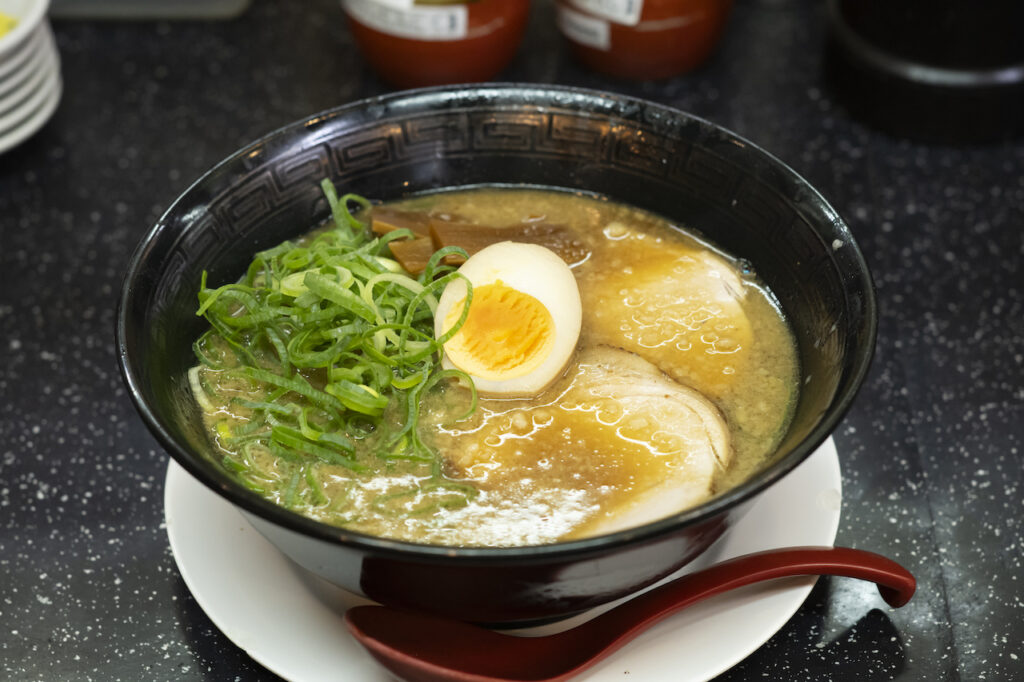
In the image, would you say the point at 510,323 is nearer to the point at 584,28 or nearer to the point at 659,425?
the point at 659,425

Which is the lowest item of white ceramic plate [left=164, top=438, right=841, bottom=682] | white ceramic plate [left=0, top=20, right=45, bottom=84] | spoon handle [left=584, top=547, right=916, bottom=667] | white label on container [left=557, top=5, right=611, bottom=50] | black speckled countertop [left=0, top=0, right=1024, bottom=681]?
black speckled countertop [left=0, top=0, right=1024, bottom=681]

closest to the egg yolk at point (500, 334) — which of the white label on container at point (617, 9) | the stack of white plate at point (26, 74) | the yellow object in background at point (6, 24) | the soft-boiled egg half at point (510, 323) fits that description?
the soft-boiled egg half at point (510, 323)

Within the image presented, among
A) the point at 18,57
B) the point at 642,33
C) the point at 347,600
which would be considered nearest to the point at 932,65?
the point at 642,33

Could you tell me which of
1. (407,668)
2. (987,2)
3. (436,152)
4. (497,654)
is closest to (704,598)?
(497,654)

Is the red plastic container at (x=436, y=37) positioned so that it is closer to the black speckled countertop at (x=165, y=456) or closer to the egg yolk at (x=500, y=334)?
the black speckled countertop at (x=165, y=456)

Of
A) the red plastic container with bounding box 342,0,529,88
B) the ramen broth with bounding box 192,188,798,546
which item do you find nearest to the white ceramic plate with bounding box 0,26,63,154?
the red plastic container with bounding box 342,0,529,88

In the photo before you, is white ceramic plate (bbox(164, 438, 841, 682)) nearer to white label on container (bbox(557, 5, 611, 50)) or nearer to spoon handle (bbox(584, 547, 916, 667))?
spoon handle (bbox(584, 547, 916, 667))

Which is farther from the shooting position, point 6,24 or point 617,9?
point 617,9
